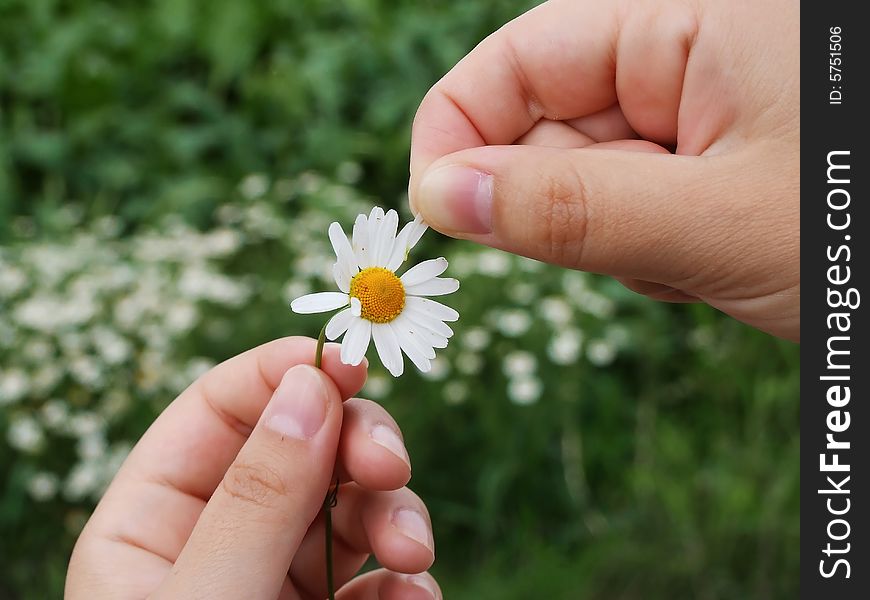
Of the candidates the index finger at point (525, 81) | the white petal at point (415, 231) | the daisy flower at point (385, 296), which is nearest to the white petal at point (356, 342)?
the daisy flower at point (385, 296)

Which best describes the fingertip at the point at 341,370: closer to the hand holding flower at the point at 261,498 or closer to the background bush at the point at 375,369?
the hand holding flower at the point at 261,498

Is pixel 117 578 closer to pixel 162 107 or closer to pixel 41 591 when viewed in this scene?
pixel 41 591

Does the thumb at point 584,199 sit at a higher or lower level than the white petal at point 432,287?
higher

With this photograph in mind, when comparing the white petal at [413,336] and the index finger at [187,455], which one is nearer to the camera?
the white petal at [413,336]

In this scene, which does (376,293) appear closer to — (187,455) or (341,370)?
(341,370)

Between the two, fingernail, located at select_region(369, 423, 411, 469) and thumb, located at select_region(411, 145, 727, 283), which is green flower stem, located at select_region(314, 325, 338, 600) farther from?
thumb, located at select_region(411, 145, 727, 283)
